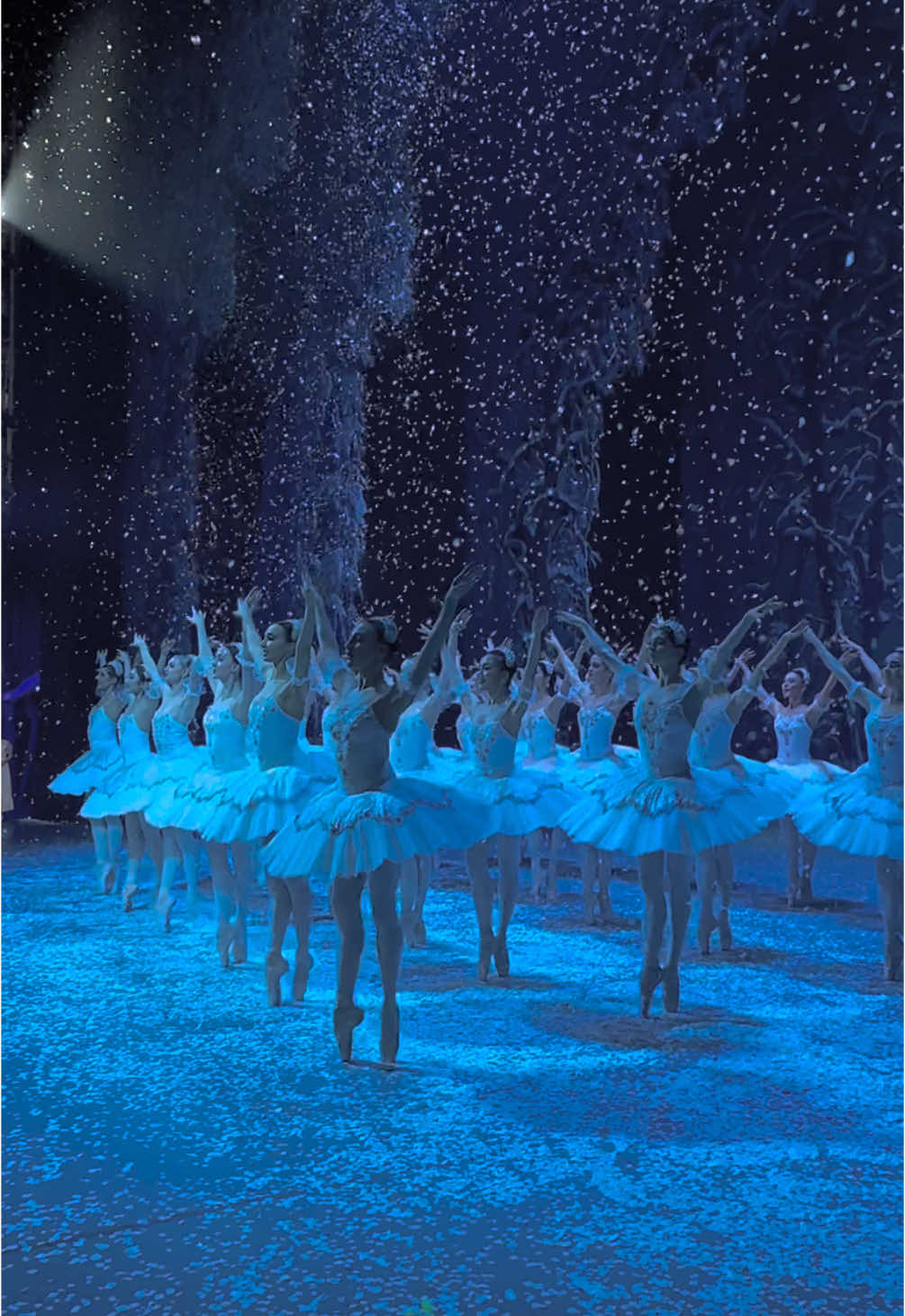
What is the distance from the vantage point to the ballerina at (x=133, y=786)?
6.18m

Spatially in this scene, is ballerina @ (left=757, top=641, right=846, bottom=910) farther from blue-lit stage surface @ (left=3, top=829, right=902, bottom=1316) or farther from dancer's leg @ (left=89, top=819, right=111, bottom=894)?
dancer's leg @ (left=89, top=819, right=111, bottom=894)

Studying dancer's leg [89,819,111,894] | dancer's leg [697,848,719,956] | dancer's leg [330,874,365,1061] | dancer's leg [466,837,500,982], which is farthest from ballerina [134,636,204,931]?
dancer's leg [697,848,719,956]

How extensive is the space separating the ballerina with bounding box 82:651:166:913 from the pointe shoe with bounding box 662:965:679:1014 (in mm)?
2693

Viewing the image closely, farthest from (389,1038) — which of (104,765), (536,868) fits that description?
(104,765)

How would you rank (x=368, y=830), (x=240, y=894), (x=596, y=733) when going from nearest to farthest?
(x=368, y=830), (x=240, y=894), (x=596, y=733)

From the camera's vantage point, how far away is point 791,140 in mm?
7801

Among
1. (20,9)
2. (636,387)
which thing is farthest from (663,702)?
(20,9)

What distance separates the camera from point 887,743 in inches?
185

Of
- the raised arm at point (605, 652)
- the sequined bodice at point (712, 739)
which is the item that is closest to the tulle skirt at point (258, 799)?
the raised arm at point (605, 652)

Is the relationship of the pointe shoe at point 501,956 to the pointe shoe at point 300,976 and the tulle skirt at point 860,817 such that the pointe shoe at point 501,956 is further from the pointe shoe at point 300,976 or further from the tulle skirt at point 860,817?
the tulle skirt at point 860,817

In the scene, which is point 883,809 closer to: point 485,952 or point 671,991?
point 671,991

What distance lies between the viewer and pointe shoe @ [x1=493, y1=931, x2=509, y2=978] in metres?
4.68

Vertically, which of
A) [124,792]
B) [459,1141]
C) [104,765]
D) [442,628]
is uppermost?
[442,628]

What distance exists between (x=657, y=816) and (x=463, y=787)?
42.9 inches
